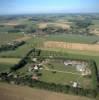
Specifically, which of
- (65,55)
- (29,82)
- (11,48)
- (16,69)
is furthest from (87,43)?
(29,82)

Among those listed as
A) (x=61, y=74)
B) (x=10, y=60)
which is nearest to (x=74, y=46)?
(x=10, y=60)

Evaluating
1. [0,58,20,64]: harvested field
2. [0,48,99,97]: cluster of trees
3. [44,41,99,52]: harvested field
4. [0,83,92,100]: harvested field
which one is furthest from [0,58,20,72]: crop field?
[44,41,99,52]: harvested field

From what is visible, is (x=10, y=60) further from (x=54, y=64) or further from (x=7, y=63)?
(x=54, y=64)

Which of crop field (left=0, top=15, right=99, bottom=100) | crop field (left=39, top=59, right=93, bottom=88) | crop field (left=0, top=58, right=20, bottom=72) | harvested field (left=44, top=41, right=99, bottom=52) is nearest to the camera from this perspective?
crop field (left=0, top=15, right=99, bottom=100)

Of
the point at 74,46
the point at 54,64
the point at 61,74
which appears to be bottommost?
the point at 61,74

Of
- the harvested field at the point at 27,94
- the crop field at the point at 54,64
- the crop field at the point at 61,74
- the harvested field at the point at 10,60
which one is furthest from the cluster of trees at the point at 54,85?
the harvested field at the point at 10,60

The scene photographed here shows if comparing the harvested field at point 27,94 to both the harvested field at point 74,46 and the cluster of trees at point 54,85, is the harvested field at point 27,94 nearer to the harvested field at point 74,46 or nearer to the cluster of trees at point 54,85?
the cluster of trees at point 54,85

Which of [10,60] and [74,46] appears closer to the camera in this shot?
[10,60]

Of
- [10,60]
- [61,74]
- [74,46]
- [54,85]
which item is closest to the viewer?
[54,85]

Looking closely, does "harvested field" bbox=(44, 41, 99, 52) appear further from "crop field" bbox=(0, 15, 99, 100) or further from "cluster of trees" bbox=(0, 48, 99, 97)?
"cluster of trees" bbox=(0, 48, 99, 97)

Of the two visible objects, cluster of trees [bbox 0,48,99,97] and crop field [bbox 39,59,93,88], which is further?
crop field [bbox 39,59,93,88]
